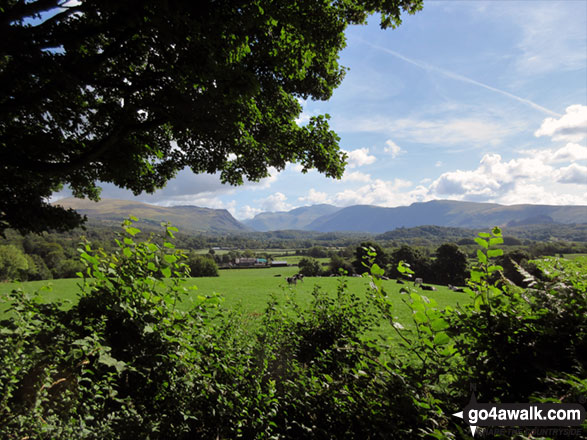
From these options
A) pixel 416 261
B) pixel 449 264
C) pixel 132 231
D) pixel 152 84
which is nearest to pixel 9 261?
pixel 152 84

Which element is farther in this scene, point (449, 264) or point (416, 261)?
point (416, 261)

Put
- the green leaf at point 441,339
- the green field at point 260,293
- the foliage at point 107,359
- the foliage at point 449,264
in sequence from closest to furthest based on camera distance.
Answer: the green leaf at point 441,339 < the foliage at point 107,359 < the green field at point 260,293 < the foliage at point 449,264

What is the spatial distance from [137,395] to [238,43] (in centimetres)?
544

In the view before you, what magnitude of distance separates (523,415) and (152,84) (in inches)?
290

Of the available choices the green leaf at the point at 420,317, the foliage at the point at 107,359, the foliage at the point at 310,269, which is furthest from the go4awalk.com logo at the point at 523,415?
the foliage at the point at 310,269

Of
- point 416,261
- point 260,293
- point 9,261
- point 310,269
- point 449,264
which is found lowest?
point 310,269

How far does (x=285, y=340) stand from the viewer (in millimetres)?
5824

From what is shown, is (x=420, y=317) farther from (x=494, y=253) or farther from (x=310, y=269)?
(x=310, y=269)

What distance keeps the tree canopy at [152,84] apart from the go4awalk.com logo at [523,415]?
4.89m

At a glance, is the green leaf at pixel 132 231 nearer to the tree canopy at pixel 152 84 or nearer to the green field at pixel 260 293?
the green field at pixel 260 293

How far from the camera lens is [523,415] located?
1.84 metres

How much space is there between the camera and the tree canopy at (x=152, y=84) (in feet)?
14.3

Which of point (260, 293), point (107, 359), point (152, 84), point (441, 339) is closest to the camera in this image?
point (441, 339)

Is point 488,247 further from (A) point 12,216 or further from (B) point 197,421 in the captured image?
(A) point 12,216
